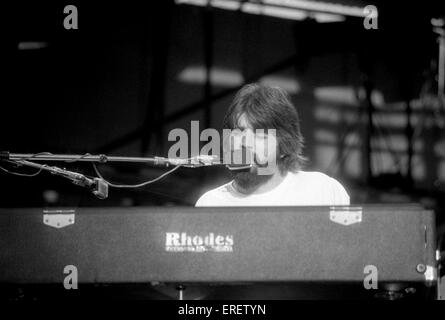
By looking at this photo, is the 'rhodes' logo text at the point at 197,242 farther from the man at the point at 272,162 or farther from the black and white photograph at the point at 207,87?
the black and white photograph at the point at 207,87

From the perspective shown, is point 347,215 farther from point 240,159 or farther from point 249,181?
point 249,181

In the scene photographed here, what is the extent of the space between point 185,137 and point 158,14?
35.9 inches

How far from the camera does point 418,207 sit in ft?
4.90

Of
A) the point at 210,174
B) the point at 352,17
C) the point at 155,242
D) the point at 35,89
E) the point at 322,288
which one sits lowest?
the point at 322,288

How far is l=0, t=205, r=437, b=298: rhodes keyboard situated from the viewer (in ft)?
4.87

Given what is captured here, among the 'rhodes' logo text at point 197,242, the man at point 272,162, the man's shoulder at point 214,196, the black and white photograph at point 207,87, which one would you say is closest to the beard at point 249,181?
the man at point 272,162

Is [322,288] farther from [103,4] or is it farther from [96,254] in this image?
[103,4]

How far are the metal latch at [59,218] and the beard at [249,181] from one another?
0.60 meters

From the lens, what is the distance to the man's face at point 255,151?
180cm

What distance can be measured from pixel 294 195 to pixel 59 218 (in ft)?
2.90

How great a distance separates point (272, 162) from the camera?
1.94 metres

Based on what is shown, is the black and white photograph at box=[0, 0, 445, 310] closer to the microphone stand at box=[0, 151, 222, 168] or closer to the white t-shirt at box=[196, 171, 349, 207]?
the white t-shirt at box=[196, 171, 349, 207]

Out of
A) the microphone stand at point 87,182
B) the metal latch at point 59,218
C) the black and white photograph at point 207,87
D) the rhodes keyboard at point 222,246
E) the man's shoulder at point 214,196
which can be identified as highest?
the black and white photograph at point 207,87

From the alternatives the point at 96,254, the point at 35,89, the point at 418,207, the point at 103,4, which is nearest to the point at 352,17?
the point at 103,4
